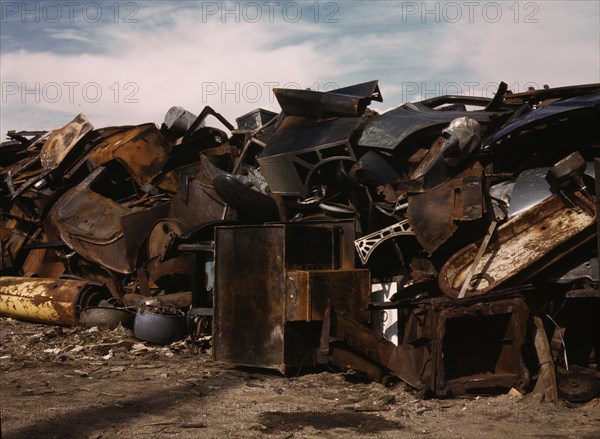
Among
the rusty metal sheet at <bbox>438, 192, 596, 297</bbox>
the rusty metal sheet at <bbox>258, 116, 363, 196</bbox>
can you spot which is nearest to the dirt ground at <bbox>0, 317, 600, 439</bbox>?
the rusty metal sheet at <bbox>438, 192, 596, 297</bbox>

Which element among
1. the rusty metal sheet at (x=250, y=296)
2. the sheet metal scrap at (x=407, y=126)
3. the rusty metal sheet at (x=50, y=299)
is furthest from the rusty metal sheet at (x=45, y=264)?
the sheet metal scrap at (x=407, y=126)

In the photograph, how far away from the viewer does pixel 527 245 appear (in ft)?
19.7

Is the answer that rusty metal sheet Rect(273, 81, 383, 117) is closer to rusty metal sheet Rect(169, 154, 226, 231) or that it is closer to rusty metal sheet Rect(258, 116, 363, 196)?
rusty metal sheet Rect(258, 116, 363, 196)

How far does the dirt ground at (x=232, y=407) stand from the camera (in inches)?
188

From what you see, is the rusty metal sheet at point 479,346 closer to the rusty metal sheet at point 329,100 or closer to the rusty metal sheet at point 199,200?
the rusty metal sheet at point 329,100

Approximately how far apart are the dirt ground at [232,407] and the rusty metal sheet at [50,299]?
1.88m

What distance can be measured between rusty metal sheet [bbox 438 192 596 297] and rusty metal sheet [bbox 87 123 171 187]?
6.11m

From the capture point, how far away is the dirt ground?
4.77 meters

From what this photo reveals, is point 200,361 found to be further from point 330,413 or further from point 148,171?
point 148,171

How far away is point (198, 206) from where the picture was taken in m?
9.41

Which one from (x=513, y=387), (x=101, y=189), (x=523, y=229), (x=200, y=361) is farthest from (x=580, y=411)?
(x=101, y=189)

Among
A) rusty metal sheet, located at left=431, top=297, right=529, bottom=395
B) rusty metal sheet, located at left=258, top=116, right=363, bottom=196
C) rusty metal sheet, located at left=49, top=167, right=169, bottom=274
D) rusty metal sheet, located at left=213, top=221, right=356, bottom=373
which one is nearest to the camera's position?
rusty metal sheet, located at left=431, top=297, right=529, bottom=395

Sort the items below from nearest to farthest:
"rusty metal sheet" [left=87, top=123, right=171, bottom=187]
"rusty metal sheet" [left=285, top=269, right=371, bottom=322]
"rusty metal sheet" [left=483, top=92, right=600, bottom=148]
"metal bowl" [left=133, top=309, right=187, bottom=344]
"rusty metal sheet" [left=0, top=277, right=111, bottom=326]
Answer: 1. "rusty metal sheet" [left=483, top=92, right=600, bottom=148]
2. "rusty metal sheet" [left=285, top=269, right=371, bottom=322]
3. "metal bowl" [left=133, top=309, right=187, bottom=344]
4. "rusty metal sheet" [left=0, top=277, right=111, bottom=326]
5. "rusty metal sheet" [left=87, top=123, right=171, bottom=187]

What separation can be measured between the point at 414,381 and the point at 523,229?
158 centimetres
